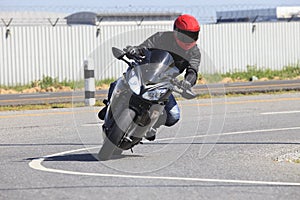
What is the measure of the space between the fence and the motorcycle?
61.2 ft

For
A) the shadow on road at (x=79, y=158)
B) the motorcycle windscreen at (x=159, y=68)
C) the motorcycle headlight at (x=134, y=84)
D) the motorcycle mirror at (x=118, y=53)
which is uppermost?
the motorcycle mirror at (x=118, y=53)

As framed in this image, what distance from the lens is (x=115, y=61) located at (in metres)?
9.31

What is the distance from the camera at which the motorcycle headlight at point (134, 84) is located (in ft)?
28.2

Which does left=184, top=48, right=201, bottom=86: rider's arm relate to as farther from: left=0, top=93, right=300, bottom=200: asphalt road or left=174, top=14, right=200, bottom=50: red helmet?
left=0, top=93, right=300, bottom=200: asphalt road

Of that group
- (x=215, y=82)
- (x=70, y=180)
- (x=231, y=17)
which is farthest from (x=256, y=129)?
(x=231, y=17)

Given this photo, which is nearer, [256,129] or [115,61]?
[115,61]

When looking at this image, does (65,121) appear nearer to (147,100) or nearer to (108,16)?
(147,100)

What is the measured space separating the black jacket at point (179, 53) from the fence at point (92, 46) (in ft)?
61.6

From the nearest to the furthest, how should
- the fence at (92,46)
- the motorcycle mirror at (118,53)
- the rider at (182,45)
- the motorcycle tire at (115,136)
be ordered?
the rider at (182,45)
the motorcycle tire at (115,136)
the motorcycle mirror at (118,53)
the fence at (92,46)

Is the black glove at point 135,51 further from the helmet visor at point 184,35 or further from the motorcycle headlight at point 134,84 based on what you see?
the helmet visor at point 184,35

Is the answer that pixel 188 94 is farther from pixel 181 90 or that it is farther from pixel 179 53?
pixel 179 53

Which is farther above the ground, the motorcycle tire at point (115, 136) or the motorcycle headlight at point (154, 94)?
the motorcycle headlight at point (154, 94)

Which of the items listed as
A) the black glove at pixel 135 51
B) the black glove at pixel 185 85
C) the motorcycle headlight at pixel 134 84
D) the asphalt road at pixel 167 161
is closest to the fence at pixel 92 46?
the asphalt road at pixel 167 161

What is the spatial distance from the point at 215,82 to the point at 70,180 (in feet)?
7.25
